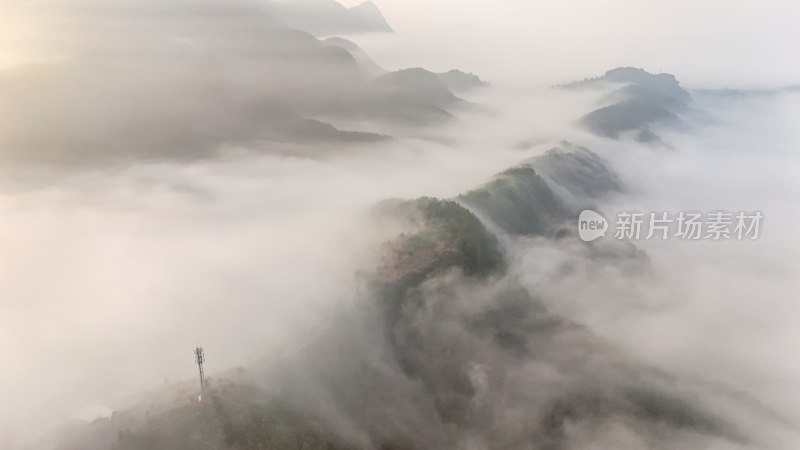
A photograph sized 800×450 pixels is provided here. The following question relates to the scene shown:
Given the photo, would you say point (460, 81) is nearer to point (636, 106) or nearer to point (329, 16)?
point (329, 16)

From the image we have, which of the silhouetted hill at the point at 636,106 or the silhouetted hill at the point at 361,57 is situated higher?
the silhouetted hill at the point at 636,106

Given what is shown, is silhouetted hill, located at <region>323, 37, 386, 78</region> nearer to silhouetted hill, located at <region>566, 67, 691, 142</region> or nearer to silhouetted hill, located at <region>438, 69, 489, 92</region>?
silhouetted hill, located at <region>438, 69, 489, 92</region>

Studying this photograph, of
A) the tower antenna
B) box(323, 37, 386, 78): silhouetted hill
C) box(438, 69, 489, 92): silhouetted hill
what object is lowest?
the tower antenna

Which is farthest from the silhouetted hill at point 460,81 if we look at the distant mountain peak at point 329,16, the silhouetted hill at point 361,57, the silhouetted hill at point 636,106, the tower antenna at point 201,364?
the tower antenna at point 201,364

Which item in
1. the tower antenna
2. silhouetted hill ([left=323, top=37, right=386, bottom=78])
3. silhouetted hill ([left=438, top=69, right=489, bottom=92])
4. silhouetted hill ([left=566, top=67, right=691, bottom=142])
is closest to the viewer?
the tower antenna

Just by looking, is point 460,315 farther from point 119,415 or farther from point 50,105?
point 50,105

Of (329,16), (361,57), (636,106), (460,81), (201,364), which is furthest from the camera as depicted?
(636,106)

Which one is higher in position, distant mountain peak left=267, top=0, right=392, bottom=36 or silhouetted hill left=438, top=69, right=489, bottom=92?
distant mountain peak left=267, top=0, right=392, bottom=36

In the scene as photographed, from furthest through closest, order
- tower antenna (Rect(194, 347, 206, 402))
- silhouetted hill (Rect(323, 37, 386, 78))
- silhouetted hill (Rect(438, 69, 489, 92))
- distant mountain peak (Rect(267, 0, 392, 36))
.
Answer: silhouetted hill (Rect(438, 69, 489, 92))
silhouetted hill (Rect(323, 37, 386, 78))
distant mountain peak (Rect(267, 0, 392, 36))
tower antenna (Rect(194, 347, 206, 402))

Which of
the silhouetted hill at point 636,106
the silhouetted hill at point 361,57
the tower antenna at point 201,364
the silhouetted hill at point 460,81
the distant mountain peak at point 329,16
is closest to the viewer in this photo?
the tower antenna at point 201,364

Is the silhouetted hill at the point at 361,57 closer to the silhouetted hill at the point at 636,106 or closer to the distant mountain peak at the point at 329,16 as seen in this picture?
the distant mountain peak at the point at 329,16

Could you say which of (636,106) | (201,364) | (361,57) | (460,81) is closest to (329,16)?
(361,57)

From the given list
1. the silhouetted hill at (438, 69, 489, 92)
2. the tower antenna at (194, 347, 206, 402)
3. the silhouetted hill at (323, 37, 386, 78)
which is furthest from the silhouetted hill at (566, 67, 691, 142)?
the tower antenna at (194, 347, 206, 402)

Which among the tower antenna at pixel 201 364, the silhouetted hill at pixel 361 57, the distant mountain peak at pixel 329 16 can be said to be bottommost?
the tower antenna at pixel 201 364
